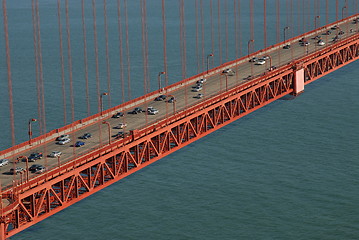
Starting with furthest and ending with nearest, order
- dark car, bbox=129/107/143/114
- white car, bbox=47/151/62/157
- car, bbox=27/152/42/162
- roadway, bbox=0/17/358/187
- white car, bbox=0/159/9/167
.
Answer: dark car, bbox=129/107/143/114 < white car, bbox=47/151/62/157 < car, bbox=27/152/42/162 < roadway, bbox=0/17/358/187 < white car, bbox=0/159/9/167

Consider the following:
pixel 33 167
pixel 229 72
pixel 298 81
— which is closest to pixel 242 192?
pixel 33 167

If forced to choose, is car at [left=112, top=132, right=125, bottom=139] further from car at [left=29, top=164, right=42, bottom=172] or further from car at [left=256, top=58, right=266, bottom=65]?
car at [left=256, top=58, right=266, bottom=65]

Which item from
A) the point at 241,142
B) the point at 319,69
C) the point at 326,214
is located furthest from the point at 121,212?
the point at 319,69

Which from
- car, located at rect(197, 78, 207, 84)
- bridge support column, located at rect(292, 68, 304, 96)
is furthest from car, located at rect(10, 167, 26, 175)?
bridge support column, located at rect(292, 68, 304, 96)

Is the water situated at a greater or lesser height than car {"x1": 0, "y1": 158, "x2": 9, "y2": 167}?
lesser

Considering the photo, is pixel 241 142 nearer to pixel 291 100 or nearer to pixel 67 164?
pixel 291 100

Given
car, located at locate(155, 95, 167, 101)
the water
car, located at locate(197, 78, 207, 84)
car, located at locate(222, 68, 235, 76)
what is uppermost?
car, located at locate(222, 68, 235, 76)
